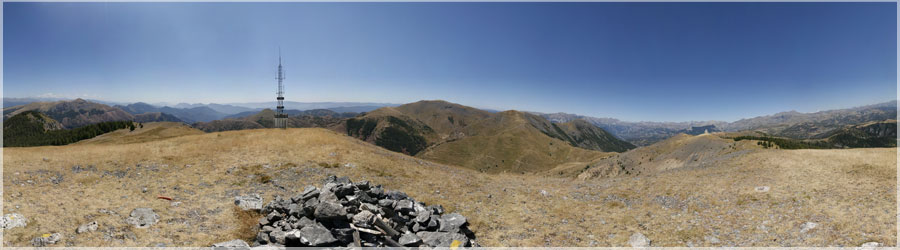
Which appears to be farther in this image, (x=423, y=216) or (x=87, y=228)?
(x=423, y=216)

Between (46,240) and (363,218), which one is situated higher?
(46,240)

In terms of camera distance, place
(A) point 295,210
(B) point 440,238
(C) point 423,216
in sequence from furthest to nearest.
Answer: (C) point 423,216 < (A) point 295,210 < (B) point 440,238

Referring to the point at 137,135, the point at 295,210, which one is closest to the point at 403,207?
the point at 295,210

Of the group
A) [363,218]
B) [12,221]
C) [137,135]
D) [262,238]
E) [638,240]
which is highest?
[137,135]

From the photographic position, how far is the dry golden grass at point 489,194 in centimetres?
1631

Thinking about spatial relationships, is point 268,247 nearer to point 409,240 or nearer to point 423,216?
point 409,240

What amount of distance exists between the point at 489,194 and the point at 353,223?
1448cm

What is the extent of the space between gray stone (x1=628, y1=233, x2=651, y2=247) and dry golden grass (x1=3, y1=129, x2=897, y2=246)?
0.46m

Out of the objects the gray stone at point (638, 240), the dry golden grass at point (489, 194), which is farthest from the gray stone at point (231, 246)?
the gray stone at point (638, 240)

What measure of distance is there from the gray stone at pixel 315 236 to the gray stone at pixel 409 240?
3.40 m

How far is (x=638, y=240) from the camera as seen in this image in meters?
17.9

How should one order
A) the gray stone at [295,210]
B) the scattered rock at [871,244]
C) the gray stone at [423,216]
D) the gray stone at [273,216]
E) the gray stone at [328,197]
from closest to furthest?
1. the scattered rock at [871,244]
2. the gray stone at [295,210]
3. the gray stone at [328,197]
4. the gray stone at [273,216]
5. the gray stone at [423,216]

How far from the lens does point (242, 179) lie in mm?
26156

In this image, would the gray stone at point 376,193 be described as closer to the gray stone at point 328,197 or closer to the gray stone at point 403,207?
the gray stone at point 403,207
